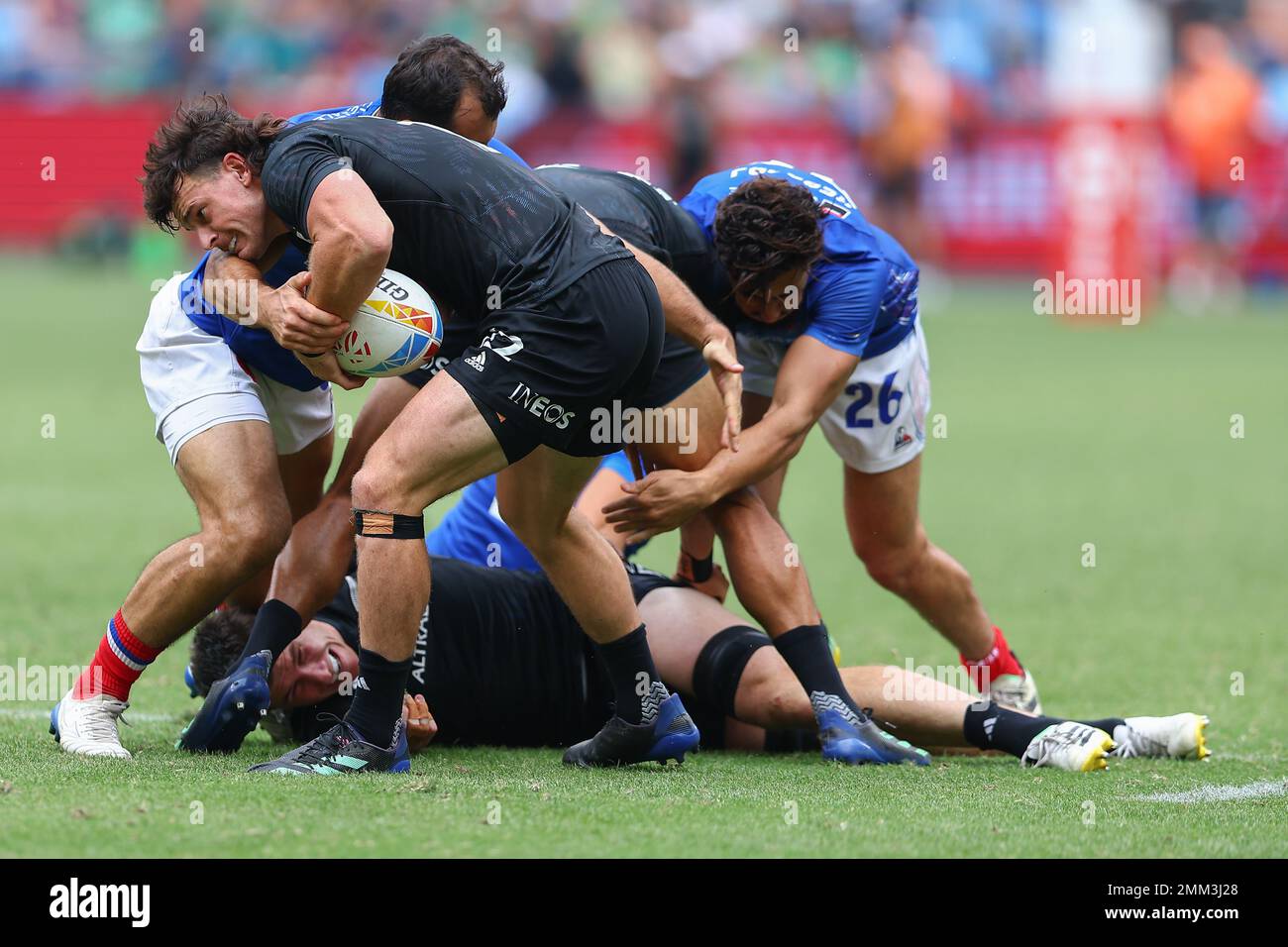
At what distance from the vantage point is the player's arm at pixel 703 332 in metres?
5.42

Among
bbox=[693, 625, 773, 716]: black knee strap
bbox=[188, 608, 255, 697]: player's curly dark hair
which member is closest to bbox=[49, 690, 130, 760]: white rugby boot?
bbox=[188, 608, 255, 697]: player's curly dark hair

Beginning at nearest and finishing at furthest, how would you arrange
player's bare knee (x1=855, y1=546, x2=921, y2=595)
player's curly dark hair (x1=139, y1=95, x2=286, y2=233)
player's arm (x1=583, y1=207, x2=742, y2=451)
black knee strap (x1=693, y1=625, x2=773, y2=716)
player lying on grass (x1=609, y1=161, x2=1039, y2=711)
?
player's curly dark hair (x1=139, y1=95, x2=286, y2=233) < player's arm (x1=583, y1=207, x2=742, y2=451) < black knee strap (x1=693, y1=625, x2=773, y2=716) < player lying on grass (x1=609, y1=161, x2=1039, y2=711) < player's bare knee (x1=855, y1=546, x2=921, y2=595)

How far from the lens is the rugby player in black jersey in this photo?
15.8 feet

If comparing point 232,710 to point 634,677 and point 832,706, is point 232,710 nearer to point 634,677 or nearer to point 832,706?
point 634,677

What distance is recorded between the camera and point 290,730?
5.67 metres

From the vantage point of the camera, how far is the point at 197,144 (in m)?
5.15

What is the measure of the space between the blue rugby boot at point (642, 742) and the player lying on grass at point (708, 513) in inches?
17.8

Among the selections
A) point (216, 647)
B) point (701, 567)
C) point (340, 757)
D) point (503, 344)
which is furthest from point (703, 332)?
point (216, 647)

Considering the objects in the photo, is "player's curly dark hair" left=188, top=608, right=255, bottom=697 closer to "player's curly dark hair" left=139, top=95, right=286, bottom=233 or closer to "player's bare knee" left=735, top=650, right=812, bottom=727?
"player's curly dark hair" left=139, top=95, right=286, bottom=233

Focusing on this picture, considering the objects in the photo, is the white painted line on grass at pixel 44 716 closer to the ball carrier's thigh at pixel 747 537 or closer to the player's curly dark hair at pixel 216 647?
the player's curly dark hair at pixel 216 647

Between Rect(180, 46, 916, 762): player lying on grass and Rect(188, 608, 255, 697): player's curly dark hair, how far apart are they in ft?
0.75

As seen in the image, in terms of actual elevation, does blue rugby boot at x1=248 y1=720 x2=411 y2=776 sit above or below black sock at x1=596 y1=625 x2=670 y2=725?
below

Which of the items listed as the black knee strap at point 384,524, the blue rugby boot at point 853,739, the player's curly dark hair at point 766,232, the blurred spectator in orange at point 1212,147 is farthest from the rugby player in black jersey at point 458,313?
the blurred spectator in orange at point 1212,147

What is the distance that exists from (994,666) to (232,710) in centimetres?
279
